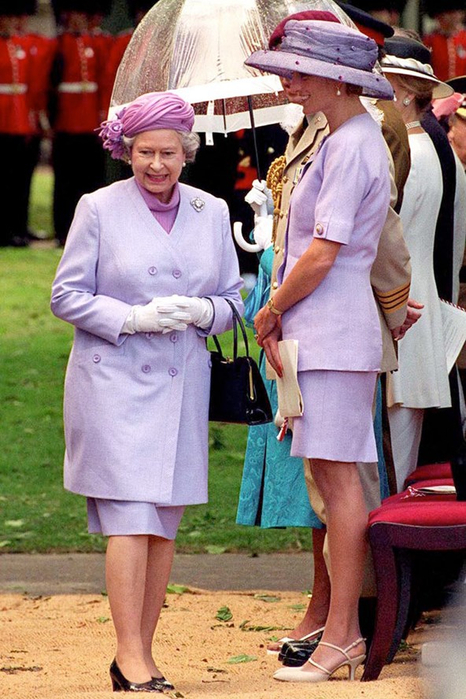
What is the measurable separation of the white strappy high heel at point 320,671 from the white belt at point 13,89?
12.5 m

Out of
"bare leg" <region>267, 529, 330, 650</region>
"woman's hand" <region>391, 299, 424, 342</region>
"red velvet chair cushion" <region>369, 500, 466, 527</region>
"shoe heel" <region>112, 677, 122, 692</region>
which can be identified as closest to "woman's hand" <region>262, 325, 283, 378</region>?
"woman's hand" <region>391, 299, 424, 342</region>

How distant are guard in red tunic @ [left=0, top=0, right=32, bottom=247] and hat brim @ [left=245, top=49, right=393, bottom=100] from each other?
11.8 metres

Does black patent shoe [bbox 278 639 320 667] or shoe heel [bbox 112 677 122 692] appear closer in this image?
shoe heel [bbox 112 677 122 692]

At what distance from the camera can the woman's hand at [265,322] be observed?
4699 mm

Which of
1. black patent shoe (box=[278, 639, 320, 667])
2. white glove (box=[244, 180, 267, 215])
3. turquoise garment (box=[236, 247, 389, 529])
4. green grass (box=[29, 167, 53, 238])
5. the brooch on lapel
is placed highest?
the brooch on lapel

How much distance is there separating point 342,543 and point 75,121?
12.6 metres

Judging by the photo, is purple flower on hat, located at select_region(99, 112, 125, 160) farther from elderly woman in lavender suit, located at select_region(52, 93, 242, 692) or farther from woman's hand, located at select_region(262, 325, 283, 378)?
woman's hand, located at select_region(262, 325, 283, 378)

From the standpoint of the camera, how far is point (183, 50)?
5.77 metres

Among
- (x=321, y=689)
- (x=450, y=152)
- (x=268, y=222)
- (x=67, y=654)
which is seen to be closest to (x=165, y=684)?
(x=321, y=689)

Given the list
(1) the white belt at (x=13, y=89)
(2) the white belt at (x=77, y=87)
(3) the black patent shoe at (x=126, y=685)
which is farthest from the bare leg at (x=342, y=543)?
(2) the white belt at (x=77, y=87)

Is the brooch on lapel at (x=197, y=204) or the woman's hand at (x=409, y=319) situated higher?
the brooch on lapel at (x=197, y=204)

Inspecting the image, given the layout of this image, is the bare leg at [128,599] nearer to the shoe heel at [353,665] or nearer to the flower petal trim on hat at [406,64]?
the shoe heel at [353,665]

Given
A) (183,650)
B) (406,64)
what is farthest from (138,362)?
(406,64)

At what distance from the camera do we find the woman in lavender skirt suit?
4.54 meters
